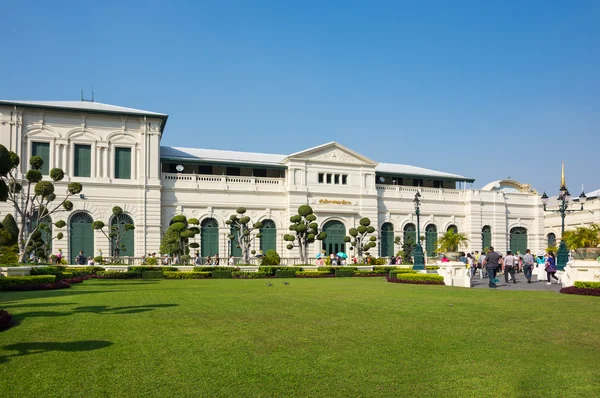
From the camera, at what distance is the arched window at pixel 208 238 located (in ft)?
157

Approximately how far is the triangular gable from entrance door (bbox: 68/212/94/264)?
60.0 ft

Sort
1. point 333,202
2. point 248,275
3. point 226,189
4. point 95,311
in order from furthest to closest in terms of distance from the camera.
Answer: point 333,202 < point 226,189 < point 248,275 < point 95,311

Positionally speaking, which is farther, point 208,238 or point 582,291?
point 208,238

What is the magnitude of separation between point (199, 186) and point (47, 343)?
3996 centimetres

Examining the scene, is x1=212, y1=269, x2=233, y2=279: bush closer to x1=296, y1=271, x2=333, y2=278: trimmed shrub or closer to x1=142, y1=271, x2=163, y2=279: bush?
x1=142, y1=271, x2=163, y2=279: bush

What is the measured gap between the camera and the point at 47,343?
8742 mm

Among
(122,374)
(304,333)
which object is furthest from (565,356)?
(122,374)

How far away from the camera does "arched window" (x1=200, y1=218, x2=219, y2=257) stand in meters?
47.9

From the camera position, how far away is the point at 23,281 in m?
19.8

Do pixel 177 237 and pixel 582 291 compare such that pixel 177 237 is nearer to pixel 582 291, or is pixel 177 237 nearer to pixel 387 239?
pixel 387 239

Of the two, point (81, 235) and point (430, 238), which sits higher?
point (81, 235)

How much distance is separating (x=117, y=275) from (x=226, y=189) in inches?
796

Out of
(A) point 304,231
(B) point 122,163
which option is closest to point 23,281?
(A) point 304,231

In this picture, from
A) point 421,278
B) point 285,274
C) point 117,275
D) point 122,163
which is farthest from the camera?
point 122,163
